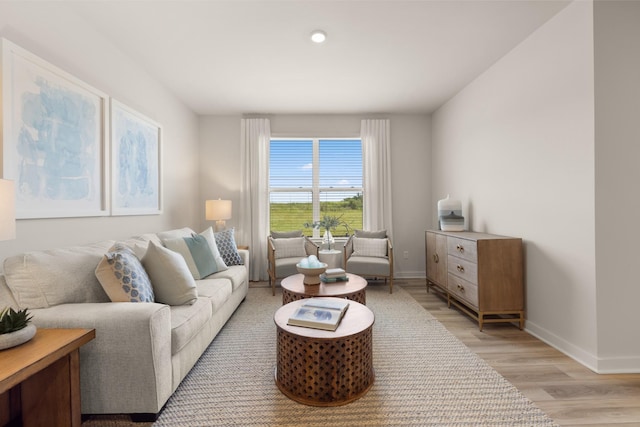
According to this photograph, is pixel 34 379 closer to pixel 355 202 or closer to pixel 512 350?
pixel 512 350

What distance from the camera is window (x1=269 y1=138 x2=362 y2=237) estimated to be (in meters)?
4.89

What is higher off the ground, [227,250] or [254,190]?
[254,190]

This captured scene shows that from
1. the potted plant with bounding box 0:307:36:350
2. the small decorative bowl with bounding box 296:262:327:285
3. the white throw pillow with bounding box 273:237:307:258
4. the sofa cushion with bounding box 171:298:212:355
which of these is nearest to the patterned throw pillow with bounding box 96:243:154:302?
the sofa cushion with bounding box 171:298:212:355

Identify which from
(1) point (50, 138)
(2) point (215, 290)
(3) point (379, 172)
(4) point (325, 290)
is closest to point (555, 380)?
(4) point (325, 290)

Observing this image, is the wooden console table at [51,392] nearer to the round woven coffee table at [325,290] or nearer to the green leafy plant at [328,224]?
the round woven coffee table at [325,290]

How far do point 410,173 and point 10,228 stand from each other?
182 inches

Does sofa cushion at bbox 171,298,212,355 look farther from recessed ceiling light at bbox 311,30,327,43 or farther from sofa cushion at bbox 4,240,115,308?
recessed ceiling light at bbox 311,30,327,43

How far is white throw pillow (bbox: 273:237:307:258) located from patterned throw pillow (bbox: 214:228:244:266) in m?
0.80

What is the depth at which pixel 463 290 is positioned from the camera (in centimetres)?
301

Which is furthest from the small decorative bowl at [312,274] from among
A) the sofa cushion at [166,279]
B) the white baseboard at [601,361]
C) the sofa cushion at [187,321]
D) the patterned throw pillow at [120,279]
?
the white baseboard at [601,361]

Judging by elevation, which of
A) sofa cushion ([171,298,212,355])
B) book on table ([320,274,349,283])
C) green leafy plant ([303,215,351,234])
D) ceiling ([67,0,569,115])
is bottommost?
sofa cushion ([171,298,212,355])

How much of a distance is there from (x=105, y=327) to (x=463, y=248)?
2.97 m

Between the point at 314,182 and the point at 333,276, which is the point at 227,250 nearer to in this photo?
the point at 333,276

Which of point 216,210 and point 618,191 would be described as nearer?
point 618,191
